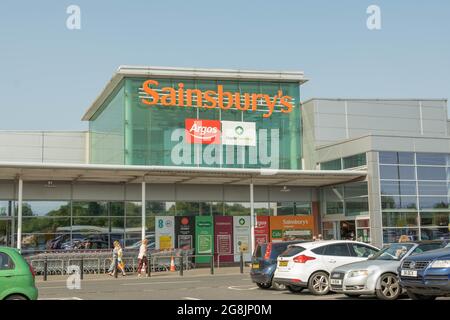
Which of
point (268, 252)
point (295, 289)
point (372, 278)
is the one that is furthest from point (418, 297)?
point (268, 252)

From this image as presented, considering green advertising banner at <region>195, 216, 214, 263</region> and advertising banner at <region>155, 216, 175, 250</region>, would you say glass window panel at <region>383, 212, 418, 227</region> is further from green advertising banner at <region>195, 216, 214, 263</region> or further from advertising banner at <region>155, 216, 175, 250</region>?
advertising banner at <region>155, 216, 175, 250</region>

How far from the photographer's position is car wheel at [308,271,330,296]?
54.1 feet

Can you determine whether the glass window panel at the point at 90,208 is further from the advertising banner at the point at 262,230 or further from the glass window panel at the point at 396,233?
the glass window panel at the point at 396,233

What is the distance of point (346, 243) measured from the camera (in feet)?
57.4

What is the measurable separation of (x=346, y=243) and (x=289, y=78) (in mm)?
20223

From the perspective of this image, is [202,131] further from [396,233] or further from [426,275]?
[426,275]

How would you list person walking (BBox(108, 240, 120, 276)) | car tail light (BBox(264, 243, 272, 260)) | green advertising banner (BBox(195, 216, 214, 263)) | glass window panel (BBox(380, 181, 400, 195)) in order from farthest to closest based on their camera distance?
green advertising banner (BBox(195, 216, 214, 263)), glass window panel (BBox(380, 181, 400, 195)), person walking (BBox(108, 240, 120, 276)), car tail light (BBox(264, 243, 272, 260))

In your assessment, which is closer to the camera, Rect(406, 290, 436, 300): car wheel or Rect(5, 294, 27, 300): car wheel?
Rect(5, 294, 27, 300): car wheel

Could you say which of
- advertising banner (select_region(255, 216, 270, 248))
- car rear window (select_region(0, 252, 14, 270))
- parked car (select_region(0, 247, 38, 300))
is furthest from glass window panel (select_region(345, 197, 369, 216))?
car rear window (select_region(0, 252, 14, 270))

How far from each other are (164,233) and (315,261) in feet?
56.8

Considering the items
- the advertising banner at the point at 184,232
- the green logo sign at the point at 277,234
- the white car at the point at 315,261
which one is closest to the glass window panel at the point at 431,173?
the green logo sign at the point at 277,234

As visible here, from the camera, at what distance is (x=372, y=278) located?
14234 millimetres

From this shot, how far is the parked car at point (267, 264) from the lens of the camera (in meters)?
18.8
